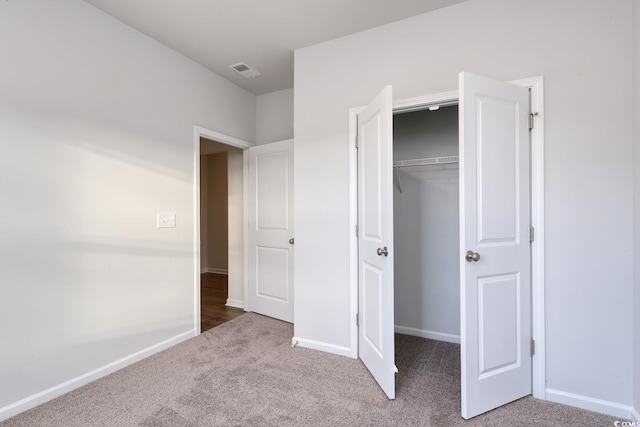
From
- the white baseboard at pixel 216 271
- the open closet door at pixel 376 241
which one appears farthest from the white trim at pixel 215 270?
the open closet door at pixel 376 241

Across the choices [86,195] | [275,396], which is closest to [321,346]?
[275,396]

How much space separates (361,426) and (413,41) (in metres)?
2.71

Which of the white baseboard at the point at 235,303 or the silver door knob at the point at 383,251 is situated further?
the white baseboard at the point at 235,303

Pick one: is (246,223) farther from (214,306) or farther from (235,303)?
(214,306)

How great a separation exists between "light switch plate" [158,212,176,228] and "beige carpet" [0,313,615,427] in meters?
1.14

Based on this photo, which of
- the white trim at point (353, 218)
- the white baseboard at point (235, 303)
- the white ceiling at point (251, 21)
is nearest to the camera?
the white ceiling at point (251, 21)

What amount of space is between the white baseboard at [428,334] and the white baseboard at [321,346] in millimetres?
Result: 817

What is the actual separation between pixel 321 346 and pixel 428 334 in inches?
43.8

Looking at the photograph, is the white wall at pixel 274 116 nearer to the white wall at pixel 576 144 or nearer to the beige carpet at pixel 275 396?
the white wall at pixel 576 144

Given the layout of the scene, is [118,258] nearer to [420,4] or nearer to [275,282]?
[275,282]

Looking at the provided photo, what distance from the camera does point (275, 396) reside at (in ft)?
6.54

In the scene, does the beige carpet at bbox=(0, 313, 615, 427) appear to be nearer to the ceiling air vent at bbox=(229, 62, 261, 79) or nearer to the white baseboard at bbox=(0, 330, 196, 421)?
the white baseboard at bbox=(0, 330, 196, 421)

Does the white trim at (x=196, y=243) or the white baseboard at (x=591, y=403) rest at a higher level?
the white trim at (x=196, y=243)

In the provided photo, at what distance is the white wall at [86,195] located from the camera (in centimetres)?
184
